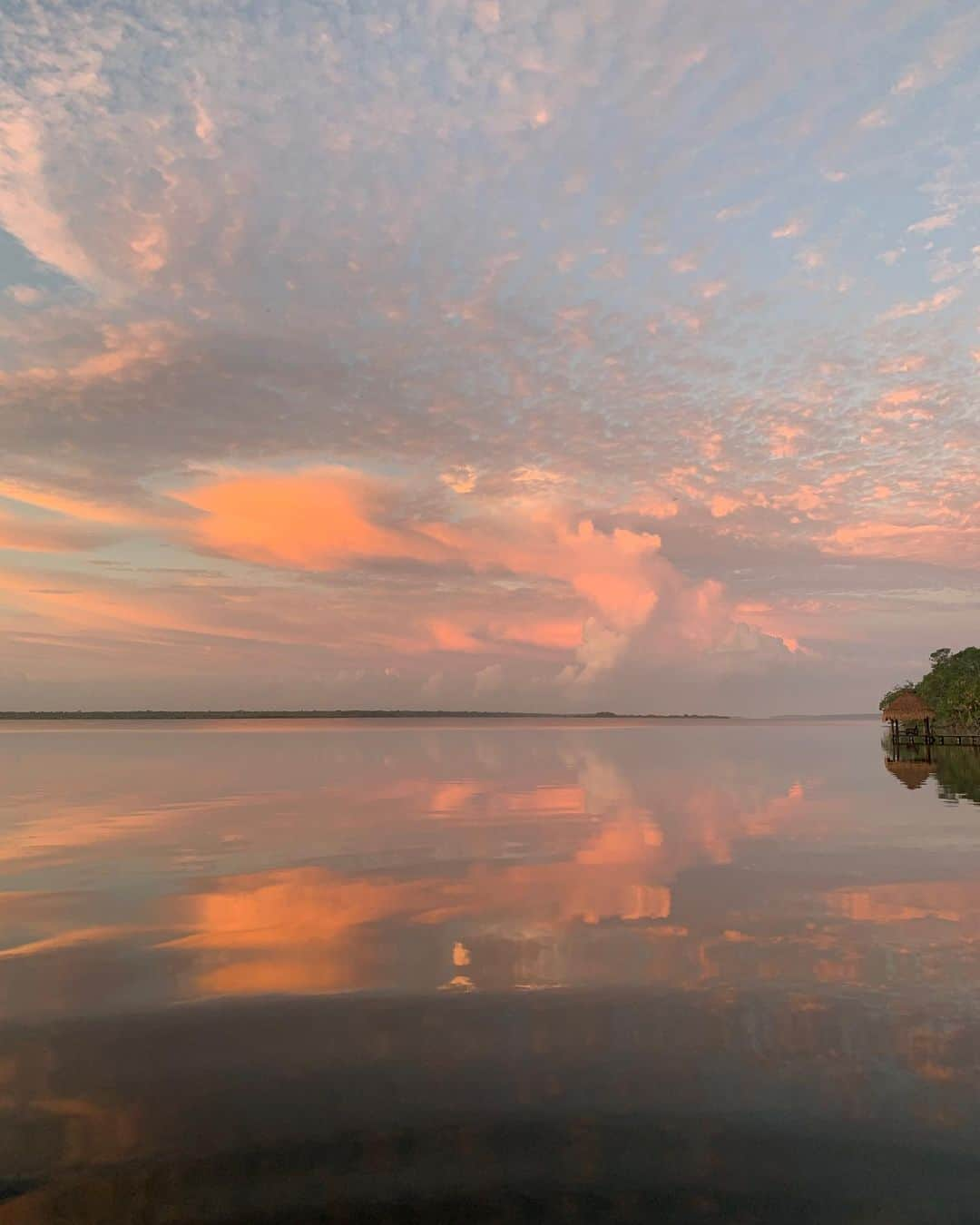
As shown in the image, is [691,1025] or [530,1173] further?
[691,1025]

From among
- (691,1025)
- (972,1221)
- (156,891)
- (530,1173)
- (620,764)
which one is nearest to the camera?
(972,1221)

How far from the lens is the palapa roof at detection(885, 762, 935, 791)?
49.5 m

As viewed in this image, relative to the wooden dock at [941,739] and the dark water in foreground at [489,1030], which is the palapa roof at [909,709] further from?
the dark water in foreground at [489,1030]

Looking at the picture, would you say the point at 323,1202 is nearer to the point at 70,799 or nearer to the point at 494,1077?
the point at 494,1077

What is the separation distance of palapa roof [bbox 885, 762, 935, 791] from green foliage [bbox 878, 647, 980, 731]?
31.7m

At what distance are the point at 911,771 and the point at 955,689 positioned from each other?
4444 centimetres

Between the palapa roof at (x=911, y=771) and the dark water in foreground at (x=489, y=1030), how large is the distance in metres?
24.9

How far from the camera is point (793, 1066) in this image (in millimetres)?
9781

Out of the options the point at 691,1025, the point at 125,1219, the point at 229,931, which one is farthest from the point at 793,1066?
the point at 229,931

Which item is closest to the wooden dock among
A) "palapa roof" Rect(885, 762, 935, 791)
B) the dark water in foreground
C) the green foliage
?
the green foliage

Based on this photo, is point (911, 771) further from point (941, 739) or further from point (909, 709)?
point (941, 739)

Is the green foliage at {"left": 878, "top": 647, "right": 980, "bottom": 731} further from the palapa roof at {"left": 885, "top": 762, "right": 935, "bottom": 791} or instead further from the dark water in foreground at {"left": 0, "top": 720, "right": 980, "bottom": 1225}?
the dark water in foreground at {"left": 0, "top": 720, "right": 980, "bottom": 1225}

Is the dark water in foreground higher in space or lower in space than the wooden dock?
lower

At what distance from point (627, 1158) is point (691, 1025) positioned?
362cm
